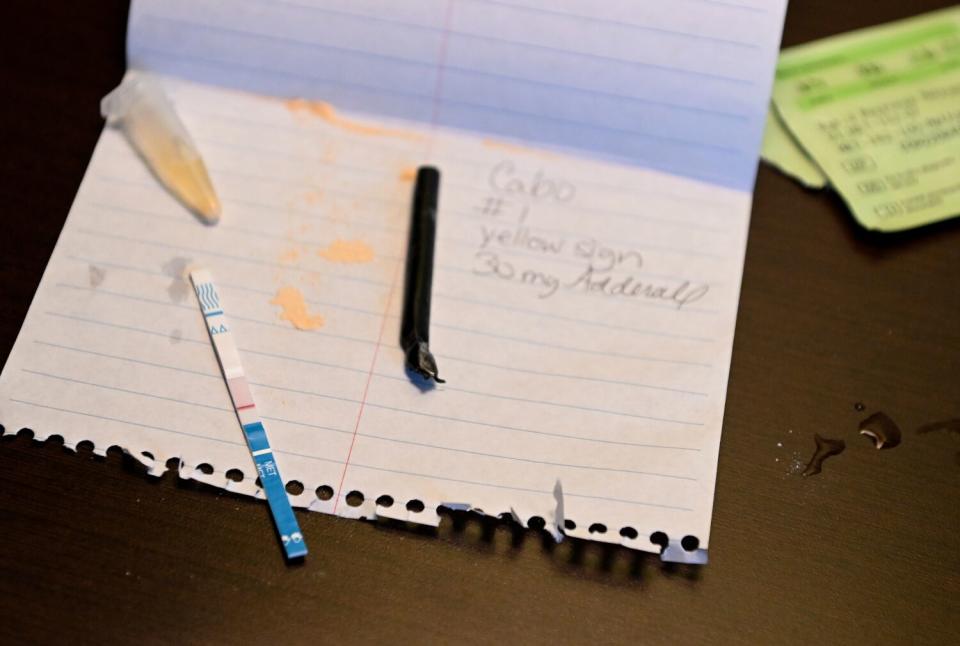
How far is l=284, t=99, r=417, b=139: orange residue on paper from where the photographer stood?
0.59 metres

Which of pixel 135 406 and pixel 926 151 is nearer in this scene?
pixel 135 406

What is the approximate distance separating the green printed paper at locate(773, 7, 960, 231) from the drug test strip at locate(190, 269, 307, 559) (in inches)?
15.7

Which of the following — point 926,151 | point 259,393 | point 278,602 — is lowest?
point 278,602

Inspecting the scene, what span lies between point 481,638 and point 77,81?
44cm

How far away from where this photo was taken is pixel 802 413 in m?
0.50

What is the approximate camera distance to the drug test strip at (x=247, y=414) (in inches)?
17.4

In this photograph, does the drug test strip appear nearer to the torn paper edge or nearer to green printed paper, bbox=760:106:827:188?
the torn paper edge

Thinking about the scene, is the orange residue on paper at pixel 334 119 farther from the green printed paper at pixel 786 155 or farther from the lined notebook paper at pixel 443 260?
the green printed paper at pixel 786 155

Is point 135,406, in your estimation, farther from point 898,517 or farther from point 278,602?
point 898,517

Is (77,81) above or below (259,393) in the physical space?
above

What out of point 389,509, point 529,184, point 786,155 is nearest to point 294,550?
point 389,509

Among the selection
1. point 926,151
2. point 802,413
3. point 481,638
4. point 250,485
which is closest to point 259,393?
point 250,485

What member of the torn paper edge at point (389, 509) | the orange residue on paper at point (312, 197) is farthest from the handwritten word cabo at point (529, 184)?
the torn paper edge at point (389, 509)

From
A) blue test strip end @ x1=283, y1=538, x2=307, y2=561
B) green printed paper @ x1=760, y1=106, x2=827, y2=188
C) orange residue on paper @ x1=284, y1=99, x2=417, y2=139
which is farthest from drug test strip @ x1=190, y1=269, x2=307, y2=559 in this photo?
green printed paper @ x1=760, y1=106, x2=827, y2=188
